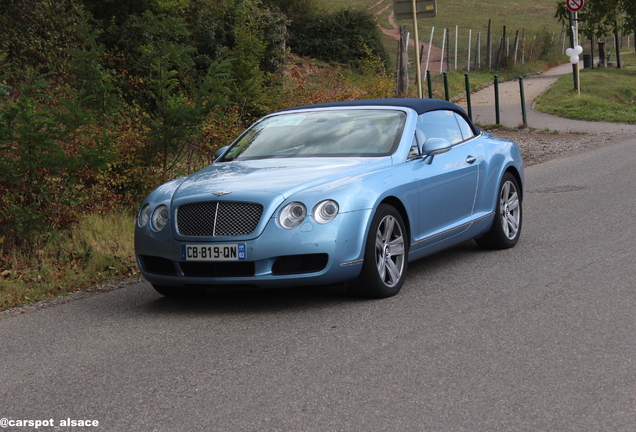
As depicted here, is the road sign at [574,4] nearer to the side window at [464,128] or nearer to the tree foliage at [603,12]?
the tree foliage at [603,12]

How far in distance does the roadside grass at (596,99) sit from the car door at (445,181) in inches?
790

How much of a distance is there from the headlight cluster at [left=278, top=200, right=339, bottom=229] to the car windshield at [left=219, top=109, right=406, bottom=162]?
1.06 metres

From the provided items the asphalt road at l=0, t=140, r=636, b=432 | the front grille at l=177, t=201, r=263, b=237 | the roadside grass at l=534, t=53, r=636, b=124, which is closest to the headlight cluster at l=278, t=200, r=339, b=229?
the front grille at l=177, t=201, r=263, b=237

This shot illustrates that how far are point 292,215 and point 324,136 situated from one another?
1.51 meters

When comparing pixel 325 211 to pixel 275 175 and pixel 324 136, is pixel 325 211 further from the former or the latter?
pixel 324 136

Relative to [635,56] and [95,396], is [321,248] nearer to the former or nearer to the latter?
[95,396]

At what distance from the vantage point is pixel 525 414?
4.27 m

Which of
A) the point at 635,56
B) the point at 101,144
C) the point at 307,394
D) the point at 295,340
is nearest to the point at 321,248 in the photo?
the point at 295,340

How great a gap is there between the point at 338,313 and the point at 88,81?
17.5 feet

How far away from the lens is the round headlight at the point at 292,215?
647 cm

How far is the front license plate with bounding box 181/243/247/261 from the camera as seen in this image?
6453 mm

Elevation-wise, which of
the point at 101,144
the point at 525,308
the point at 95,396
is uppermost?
the point at 101,144

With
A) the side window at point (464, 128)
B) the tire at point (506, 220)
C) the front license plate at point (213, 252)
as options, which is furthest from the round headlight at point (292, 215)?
the tire at point (506, 220)

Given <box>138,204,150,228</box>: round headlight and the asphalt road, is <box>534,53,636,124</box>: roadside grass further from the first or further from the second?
<box>138,204,150,228</box>: round headlight
